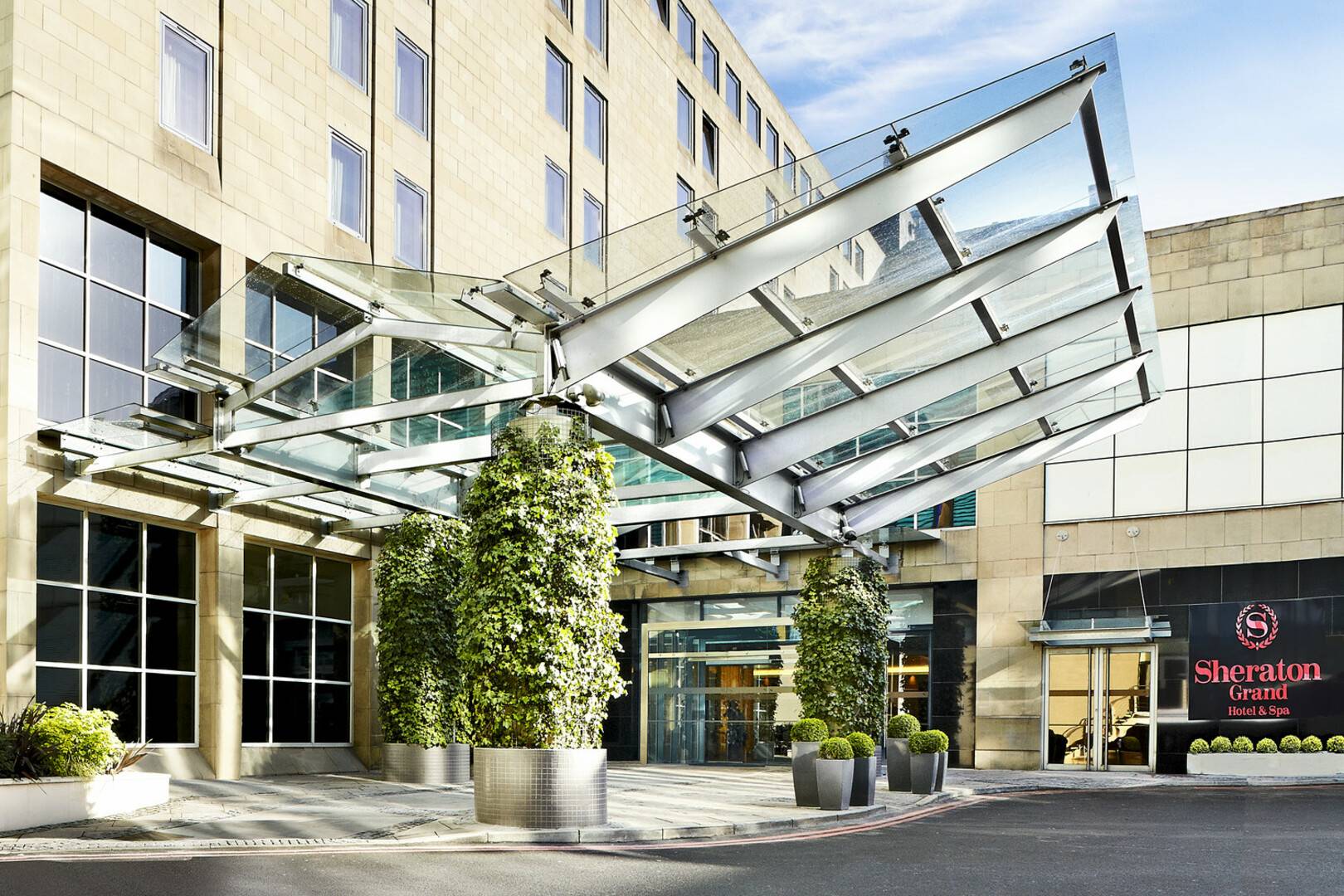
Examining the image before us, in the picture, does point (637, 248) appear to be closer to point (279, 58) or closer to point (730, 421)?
point (730, 421)

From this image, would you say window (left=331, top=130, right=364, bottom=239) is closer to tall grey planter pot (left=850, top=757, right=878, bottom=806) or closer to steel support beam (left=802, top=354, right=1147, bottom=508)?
steel support beam (left=802, top=354, right=1147, bottom=508)

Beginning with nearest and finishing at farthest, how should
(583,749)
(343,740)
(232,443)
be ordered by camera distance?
(583,749) < (232,443) < (343,740)

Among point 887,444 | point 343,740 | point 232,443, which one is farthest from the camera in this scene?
point 343,740

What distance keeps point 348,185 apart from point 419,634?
850 cm

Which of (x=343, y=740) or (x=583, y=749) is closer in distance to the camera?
(x=583, y=749)

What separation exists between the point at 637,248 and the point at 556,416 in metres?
1.97

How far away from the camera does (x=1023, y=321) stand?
17.2 m

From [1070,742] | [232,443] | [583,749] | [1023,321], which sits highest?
[1023,321]

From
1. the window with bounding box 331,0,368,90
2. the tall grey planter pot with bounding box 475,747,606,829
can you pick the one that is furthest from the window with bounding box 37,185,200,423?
the tall grey planter pot with bounding box 475,747,606,829

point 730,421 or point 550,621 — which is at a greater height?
point 730,421

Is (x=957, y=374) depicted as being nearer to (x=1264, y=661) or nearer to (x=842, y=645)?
(x=842, y=645)

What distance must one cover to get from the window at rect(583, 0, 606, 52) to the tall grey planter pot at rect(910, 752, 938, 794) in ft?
66.8

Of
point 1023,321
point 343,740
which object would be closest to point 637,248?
point 1023,321

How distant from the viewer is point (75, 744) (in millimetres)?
13375
